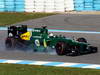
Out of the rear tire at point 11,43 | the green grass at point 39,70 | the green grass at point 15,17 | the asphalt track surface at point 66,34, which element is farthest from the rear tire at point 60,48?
the green grass at point 15,17

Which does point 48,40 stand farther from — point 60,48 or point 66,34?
point 66,34

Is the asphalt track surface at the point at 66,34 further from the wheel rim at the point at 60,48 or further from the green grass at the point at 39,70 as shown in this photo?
the green grass at the point at 39,70

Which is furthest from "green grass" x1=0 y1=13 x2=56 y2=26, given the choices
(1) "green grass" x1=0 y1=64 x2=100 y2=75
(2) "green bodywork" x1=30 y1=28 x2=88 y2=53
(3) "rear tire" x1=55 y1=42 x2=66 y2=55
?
(1) "green grass" x1=0 y1=64 x2=100 y2=75

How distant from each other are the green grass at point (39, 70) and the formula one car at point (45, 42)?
92.1 inches

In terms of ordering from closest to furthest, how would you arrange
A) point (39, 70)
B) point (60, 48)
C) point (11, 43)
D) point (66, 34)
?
point (39, 70), point (60, 48), point (11, 43), point (66, 34)

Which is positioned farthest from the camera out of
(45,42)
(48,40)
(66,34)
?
(66,34)

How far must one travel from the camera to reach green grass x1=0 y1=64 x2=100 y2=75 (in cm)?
1088

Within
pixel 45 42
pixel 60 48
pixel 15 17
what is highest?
pixel 15 17

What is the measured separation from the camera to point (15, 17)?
3066 cm

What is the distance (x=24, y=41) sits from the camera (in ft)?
50.6

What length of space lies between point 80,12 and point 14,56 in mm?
19787

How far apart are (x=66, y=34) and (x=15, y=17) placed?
33.8 ft

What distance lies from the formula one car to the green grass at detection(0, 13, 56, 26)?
11208 millimetres

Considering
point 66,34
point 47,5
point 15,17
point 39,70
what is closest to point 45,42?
point 39,70
